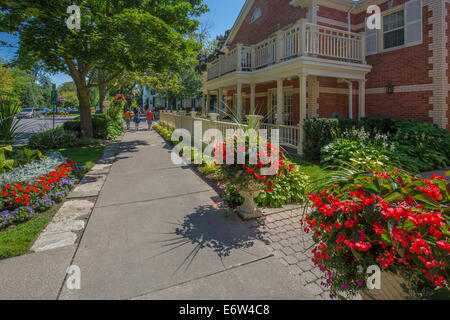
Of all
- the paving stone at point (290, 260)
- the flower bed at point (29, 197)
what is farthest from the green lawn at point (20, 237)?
the paving stone at point (290, 260)

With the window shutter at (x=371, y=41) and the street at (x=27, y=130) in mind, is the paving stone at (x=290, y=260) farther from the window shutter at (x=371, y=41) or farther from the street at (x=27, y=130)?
the window shutter at (x=371, y=41)

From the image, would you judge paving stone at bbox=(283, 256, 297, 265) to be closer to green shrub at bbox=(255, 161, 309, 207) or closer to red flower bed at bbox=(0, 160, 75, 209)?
green shrub at bbox=(255, 161, 309, 207)

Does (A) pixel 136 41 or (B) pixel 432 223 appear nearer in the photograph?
(B) pixel 432 223

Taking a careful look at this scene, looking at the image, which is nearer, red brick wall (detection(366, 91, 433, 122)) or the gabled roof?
red brick wall (detection(366, 91, 433, 122))

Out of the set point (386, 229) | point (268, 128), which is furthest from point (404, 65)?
point (386, 229)

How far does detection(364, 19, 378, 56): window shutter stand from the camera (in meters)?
10.9

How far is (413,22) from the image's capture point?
961cm

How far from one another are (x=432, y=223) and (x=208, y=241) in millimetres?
2637

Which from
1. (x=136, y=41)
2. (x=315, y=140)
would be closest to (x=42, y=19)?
(x=136, y=41)

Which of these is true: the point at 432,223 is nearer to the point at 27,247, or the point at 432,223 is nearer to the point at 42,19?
the point at 27,247

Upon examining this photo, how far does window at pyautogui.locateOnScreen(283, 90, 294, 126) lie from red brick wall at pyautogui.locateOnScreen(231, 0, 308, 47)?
3.43m

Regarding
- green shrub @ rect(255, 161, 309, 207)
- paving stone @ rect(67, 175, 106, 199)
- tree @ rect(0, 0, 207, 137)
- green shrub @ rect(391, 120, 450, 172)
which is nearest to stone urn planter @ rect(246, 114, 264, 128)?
green shrub @ rect(255, 161, 309, 207)
